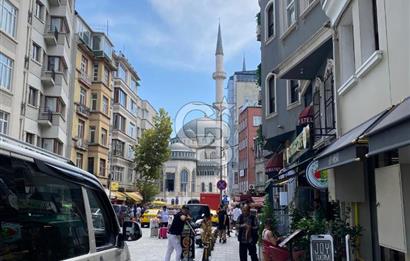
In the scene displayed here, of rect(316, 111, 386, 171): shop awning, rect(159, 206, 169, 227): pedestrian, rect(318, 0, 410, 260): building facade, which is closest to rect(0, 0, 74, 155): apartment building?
rect(159, 206, 169, 227): pedestrian

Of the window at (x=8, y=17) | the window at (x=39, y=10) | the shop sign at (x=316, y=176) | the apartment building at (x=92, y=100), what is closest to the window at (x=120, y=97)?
the apartment building at (x=92, y=100)

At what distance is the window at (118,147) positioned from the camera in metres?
57.8

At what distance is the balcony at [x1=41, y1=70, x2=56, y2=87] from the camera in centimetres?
3403

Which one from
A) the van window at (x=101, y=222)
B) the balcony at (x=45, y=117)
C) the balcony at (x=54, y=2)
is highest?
the balcony at (x=54, y=2)

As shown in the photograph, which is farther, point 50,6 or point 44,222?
point 50,6

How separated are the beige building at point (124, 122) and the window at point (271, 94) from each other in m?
38.1

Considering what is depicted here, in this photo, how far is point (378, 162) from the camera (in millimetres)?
8758

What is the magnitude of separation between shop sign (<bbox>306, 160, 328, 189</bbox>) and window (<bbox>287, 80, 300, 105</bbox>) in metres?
7.47

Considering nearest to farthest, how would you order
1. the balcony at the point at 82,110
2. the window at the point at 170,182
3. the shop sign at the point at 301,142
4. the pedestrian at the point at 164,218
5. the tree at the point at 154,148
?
the shop sign at the point at 301,142, the pedestrian at the point at 164,218, the balcony at the point at 82,110, the tree at the point at 154,148, the window at the point at 170,182

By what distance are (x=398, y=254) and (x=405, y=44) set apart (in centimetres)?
349

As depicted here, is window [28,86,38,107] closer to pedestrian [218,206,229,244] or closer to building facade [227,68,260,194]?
pedestrian [218,206,229,244]

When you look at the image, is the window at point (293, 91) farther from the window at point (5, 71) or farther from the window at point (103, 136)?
the window at point (103, 136)

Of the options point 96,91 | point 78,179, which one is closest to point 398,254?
point 78,179

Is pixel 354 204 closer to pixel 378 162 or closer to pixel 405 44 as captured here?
pixel 378 162
